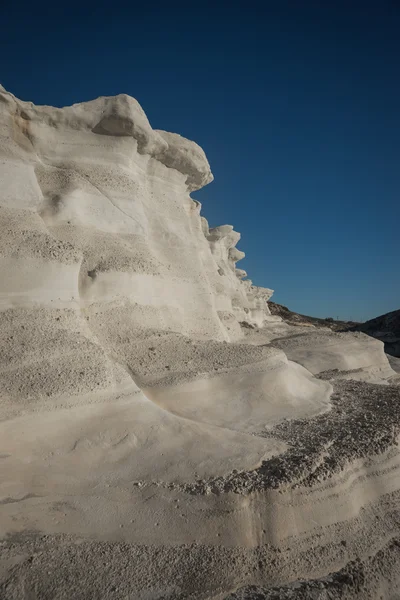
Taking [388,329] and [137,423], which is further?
[388,329]

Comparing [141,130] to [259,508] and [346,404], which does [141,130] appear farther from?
[259,508]

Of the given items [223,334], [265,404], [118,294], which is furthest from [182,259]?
[265,404]

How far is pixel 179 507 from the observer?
3662mm

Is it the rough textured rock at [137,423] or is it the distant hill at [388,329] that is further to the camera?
the distant hill at [388,329]

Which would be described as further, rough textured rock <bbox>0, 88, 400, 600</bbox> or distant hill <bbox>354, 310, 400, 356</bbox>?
distant hill <bbox>354, 310, 400, 356</bbox>

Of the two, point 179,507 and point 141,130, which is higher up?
point 141,130

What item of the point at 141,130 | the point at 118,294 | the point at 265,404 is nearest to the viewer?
the point at 265,404

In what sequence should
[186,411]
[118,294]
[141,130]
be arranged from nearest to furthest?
[186,411] → [118,294] → [141,130]

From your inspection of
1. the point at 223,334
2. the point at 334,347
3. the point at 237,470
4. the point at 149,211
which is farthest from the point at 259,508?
the point at 334,347

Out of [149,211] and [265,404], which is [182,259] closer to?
[149,211]

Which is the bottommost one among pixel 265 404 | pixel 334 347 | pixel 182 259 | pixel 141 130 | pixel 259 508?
pixel 259 508

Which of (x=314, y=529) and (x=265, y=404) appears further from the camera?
(x=265, y=404)

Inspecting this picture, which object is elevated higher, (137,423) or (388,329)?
(388,329)

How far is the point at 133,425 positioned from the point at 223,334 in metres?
5.21
